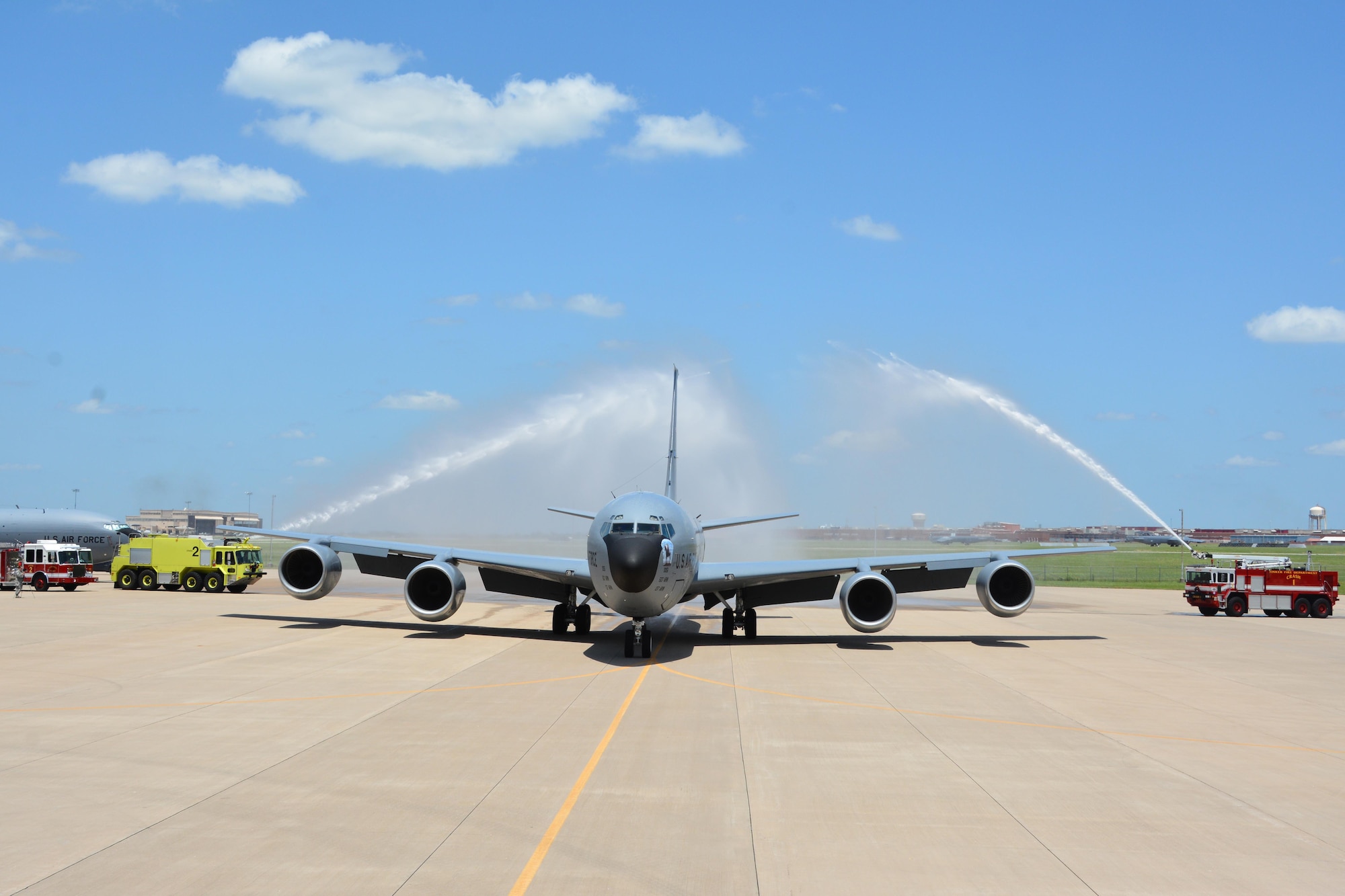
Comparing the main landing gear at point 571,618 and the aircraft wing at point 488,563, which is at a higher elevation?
the aircraft wing at point 488,563

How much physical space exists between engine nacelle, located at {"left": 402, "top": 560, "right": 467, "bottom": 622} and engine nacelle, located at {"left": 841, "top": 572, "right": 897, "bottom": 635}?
10.3 meters

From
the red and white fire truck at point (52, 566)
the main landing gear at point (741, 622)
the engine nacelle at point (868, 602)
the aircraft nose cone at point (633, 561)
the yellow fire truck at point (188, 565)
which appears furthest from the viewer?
the yellow fire truck at point (188, 565)

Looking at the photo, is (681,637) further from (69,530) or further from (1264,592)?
(69,530)

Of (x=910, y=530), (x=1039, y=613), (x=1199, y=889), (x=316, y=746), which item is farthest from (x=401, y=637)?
(x=910, y=530)

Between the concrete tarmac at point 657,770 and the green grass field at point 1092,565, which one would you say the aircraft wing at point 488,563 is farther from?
the green grass field at point 1092,565

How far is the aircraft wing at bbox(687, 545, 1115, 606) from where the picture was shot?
26.5 m

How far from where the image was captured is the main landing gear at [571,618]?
28422 millimetres

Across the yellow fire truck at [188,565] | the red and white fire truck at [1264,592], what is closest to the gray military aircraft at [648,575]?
the red and white fire truck at [1264,592]

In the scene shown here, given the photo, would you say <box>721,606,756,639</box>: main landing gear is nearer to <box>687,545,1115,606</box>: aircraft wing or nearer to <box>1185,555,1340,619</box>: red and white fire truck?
<box>687,545,1115,606</box>: aircraft wing

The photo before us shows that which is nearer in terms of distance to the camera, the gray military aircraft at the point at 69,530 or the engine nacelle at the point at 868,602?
the engine nacelle at the point at 868,602

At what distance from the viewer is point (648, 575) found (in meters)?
21.9

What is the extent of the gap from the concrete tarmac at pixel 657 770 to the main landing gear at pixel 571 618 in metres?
2.32

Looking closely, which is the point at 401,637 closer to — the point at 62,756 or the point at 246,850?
the point at 62,756

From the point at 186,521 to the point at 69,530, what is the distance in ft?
327
